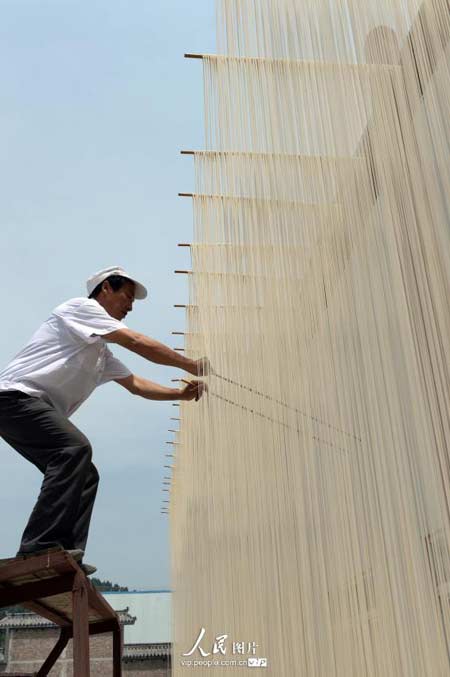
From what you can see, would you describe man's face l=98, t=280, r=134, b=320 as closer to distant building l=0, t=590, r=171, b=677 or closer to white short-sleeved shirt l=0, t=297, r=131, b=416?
white short-sleeved shirt l=0, t=297, r=131, b=416

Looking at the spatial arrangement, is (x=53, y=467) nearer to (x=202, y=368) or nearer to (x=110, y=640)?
(x=202, y=368)

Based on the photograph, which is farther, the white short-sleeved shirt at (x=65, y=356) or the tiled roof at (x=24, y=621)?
the tiled roof at (x=24, y=621)

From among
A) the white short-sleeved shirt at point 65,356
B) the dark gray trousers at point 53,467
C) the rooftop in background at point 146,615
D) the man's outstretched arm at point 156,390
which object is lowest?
the dark gray trousers at point 53,467

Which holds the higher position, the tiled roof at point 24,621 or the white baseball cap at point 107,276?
the tiled roof at point 24,621

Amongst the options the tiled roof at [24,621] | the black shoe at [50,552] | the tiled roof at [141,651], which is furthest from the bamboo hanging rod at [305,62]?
the tiled roof at [24,621]

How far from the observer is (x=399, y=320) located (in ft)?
5.56

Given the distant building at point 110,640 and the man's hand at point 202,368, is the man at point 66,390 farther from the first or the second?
the distant building at point 110,640

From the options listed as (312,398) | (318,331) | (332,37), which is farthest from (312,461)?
(332,37)

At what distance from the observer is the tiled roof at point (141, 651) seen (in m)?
16.8

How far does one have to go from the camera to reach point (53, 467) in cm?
222

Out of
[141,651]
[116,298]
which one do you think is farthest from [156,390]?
[141,651]

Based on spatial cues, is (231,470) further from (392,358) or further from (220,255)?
(392,358)

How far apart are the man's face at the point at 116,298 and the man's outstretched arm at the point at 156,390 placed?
0.31 meters

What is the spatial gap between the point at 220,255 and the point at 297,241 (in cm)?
89
